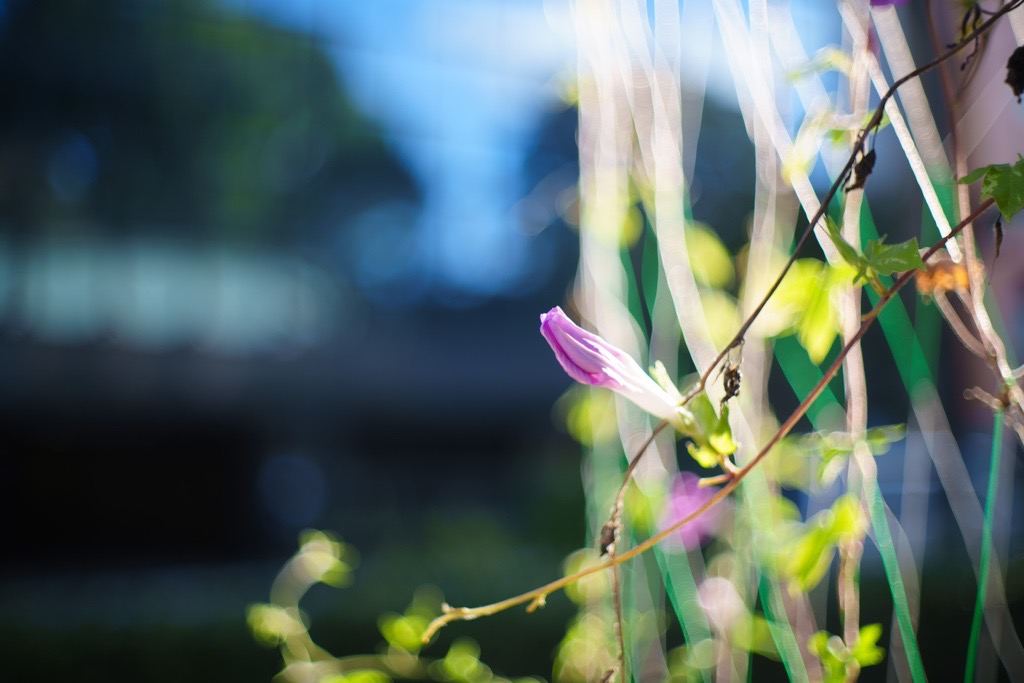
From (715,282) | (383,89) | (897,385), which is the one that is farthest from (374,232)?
(715,282)

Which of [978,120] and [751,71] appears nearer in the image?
[751,71]

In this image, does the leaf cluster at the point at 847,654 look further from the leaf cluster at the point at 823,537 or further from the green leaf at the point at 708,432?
the green leaf at the point at 708,432

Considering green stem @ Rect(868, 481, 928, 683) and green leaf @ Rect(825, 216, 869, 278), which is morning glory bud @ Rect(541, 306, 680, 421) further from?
green stem @ Rect(868, 481, 928, 683)

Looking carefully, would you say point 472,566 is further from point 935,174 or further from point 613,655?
point 935,174

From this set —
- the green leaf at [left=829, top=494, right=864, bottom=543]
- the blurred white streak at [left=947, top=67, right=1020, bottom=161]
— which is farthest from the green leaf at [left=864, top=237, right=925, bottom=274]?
the green leaf at [left=829, top=494, right=864, bottom=543]

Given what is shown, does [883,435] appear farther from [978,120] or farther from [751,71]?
[978,120]

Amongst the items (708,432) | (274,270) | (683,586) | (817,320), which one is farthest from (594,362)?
(274,270)

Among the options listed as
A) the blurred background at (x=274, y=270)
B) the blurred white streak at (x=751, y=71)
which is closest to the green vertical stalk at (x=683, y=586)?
the blurred white streak at (x=751, y=71)
